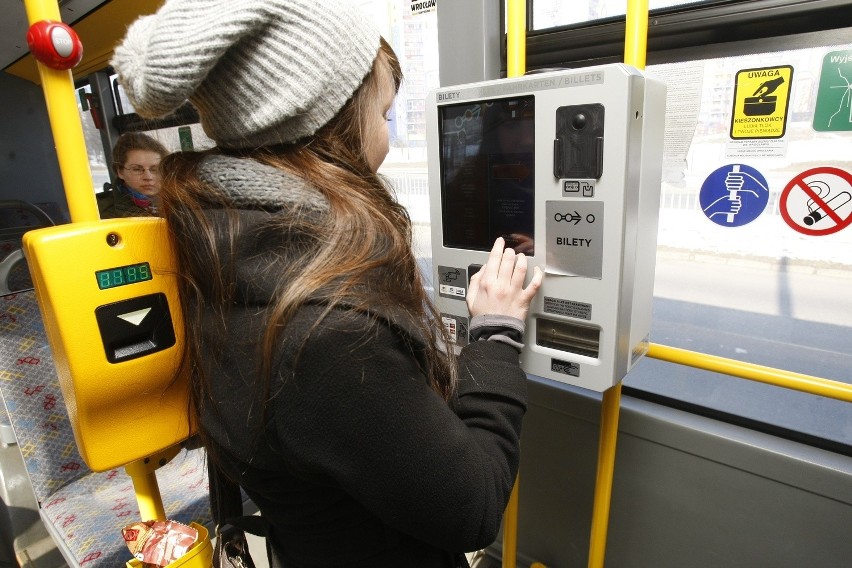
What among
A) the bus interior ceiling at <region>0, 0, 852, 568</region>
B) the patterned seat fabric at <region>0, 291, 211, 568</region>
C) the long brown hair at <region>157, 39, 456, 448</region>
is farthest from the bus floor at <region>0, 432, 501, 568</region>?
the long brown hair at <region>157, 39, 456, 448</region>

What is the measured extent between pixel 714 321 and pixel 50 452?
2360 millimetres

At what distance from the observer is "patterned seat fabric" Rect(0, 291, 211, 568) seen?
183 cm

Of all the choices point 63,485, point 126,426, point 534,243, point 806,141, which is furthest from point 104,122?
point 806,141

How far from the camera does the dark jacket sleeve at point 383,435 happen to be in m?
0.60

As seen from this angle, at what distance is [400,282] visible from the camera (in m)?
0.72

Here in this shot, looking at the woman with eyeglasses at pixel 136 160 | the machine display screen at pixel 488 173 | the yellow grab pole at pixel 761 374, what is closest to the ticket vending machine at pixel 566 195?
the machine display screen at pixel 488 173

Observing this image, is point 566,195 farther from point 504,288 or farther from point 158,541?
point 158,541

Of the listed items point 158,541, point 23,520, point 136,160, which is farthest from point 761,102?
point 136,160

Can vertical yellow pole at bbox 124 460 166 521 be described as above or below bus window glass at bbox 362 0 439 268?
below

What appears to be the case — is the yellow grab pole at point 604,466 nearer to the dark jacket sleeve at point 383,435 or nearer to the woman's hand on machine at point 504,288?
the woman's hand on machine at point 504,288

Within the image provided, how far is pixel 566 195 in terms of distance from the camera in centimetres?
102

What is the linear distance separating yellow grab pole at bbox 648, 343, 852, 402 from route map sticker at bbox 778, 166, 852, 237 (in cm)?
34

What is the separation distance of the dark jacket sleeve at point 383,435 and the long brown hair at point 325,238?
4 centimetres

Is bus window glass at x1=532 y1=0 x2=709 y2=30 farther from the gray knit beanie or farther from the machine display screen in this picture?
the gray knit beanie
